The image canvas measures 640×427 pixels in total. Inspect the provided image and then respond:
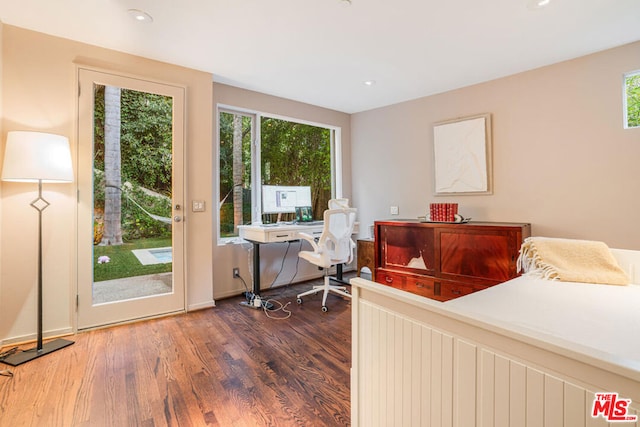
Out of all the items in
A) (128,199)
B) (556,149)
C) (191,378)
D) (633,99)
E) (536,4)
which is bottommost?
(191,378)

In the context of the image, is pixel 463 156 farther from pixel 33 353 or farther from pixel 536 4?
pixel 33 353

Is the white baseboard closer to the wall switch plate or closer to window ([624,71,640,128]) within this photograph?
the wall switch plate

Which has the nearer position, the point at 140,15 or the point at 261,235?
the point at 140,15

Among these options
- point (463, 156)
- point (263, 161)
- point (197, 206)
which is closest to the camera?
point (197, 206)

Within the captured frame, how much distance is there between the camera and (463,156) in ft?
11.7

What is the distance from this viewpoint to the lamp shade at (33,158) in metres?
2.12

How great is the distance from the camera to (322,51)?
8.93 ft

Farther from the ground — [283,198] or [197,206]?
[283,198]

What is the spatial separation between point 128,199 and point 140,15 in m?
1.52

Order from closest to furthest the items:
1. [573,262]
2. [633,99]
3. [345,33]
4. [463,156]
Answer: [573,262] < [345,33] < [633,99] < [463,156]

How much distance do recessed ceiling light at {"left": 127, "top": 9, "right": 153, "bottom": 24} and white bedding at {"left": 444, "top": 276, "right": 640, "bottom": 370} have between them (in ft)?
8.71

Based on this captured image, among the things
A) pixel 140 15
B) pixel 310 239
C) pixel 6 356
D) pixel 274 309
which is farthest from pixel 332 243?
pixel 6 356

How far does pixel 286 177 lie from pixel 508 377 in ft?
12.0

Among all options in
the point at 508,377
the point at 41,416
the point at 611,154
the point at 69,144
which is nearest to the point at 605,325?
the point at 508,377
